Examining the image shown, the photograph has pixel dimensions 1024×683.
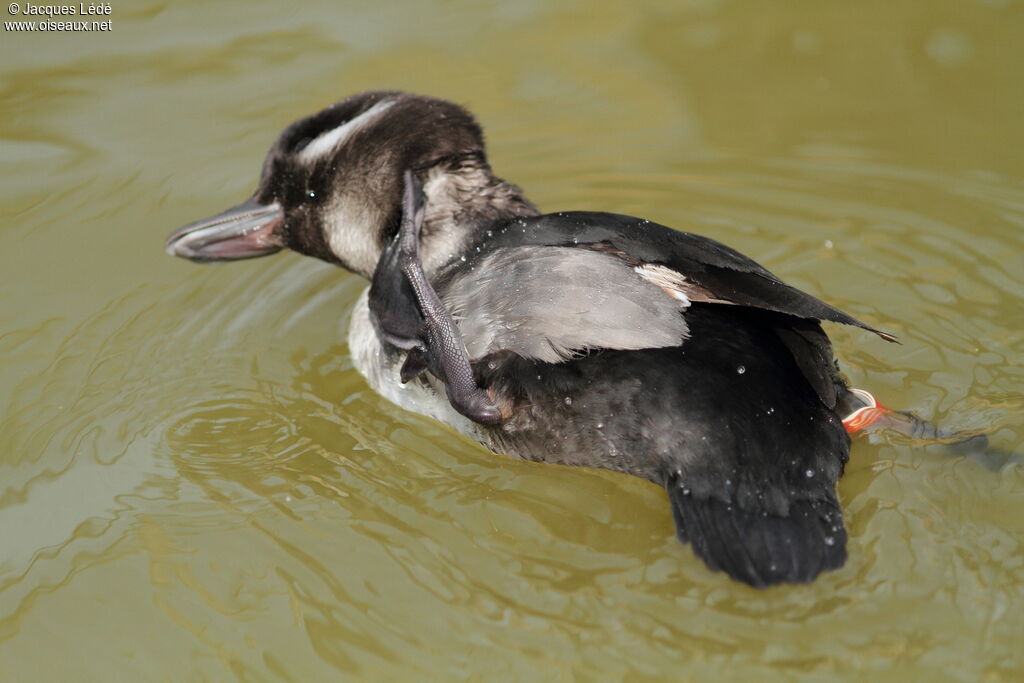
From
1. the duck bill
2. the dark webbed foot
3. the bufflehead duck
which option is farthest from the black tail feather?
the duck bill

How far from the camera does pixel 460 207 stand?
4.24m

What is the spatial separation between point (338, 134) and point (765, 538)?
7.21 ft

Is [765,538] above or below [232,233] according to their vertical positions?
below

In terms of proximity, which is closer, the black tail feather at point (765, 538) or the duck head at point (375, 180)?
the black tail feather at point (765, 538)

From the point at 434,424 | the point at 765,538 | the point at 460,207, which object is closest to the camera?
the point at 765,538

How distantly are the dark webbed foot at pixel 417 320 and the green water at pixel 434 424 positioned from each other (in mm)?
305

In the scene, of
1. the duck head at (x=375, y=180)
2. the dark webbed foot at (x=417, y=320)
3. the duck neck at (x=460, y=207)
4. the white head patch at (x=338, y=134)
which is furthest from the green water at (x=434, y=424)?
the white head patch at (x=338, y=134)

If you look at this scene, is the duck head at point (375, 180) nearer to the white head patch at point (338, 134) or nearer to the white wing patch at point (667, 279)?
the white head patch at point (338, 134)

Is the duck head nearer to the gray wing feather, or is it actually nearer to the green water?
the green water

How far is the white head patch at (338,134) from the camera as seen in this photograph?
14.1ft

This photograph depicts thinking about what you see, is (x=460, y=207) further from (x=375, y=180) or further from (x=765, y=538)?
(x=765, y=538)

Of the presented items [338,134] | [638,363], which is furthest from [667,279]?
[338,134]

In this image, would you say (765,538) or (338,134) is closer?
(765,538)

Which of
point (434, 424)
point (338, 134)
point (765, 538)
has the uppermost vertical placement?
point (338, 134)
